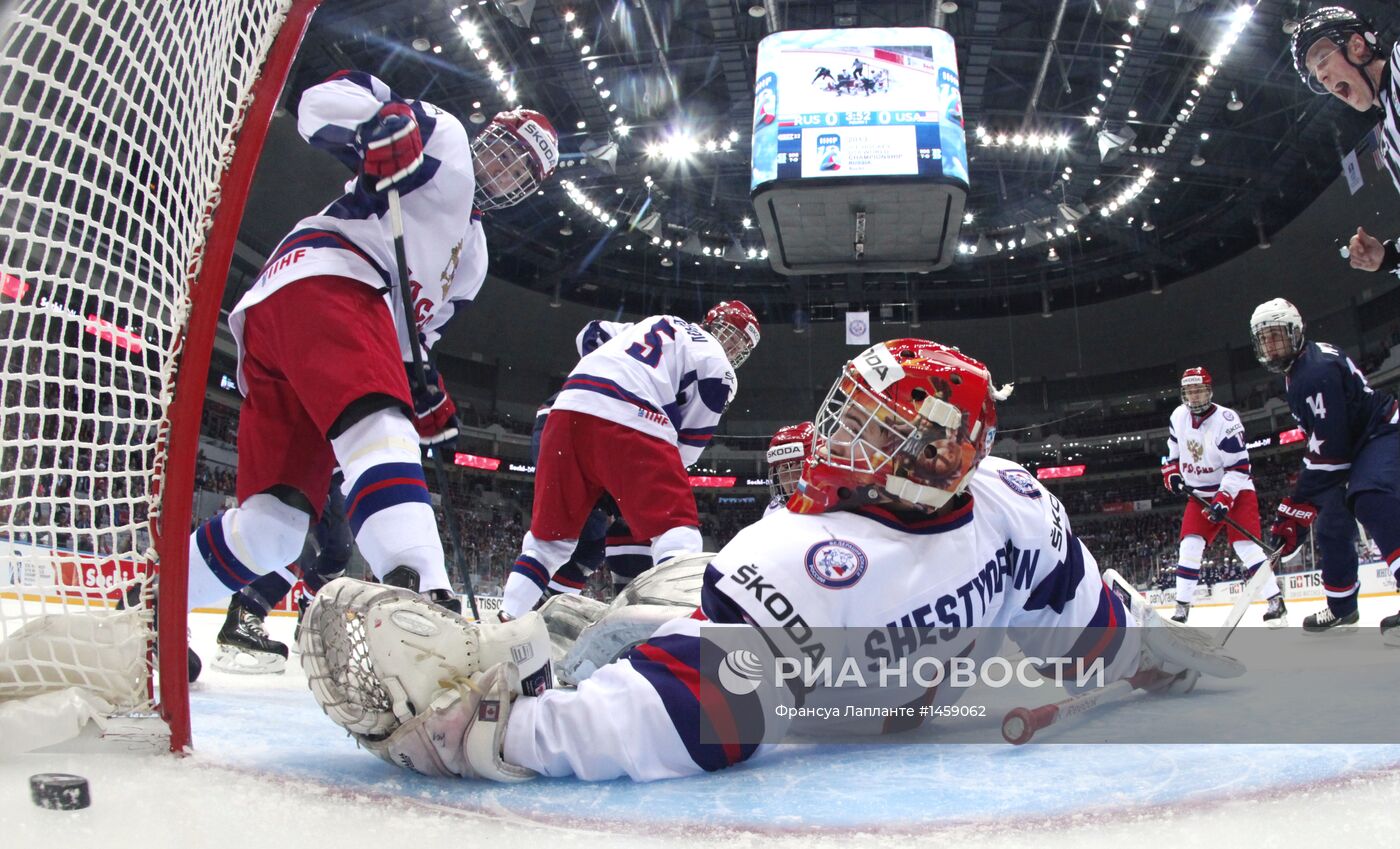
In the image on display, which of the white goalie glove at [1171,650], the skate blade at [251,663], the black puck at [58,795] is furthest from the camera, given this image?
the skate blade at [251,663]

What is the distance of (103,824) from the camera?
915mm

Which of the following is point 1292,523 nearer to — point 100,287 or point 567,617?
point 567,617

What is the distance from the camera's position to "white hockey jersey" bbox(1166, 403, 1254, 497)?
6.58 meters

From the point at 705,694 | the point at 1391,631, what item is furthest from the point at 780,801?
the point at 1391,631

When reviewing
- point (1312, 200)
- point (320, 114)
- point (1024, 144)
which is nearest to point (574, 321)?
point (1024, 144)

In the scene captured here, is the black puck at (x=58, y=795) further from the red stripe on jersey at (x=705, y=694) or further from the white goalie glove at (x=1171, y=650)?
the white goalie glove at (x=1171, y=650)

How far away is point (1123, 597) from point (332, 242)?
179cm

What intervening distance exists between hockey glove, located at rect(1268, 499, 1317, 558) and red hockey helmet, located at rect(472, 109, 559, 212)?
367 cm

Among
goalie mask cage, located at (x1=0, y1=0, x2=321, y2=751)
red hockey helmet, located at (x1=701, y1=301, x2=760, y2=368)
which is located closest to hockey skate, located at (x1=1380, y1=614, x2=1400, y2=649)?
red hockey helmet, located at (x1=701, y1=301, x2=760, y2=368)

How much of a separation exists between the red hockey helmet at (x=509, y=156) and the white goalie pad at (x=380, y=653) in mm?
1436

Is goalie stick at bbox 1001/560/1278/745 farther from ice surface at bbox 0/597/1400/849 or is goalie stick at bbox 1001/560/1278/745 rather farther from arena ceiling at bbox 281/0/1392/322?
arena ceiling at bbox 281/0/1392/322

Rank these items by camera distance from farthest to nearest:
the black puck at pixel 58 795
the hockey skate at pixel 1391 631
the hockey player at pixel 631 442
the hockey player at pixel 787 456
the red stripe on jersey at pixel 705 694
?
the hockey player at pixel 787 456
the hockey skate at pixel 1391 631
the hockey player at pixel 631 442
the red stripe on jersey at pixel 705 694
the black puck at pixel 58 795

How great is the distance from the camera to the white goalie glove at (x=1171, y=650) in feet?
6.31

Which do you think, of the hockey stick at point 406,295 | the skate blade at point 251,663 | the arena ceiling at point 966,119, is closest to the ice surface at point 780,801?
the hockey stick at point 406,295
